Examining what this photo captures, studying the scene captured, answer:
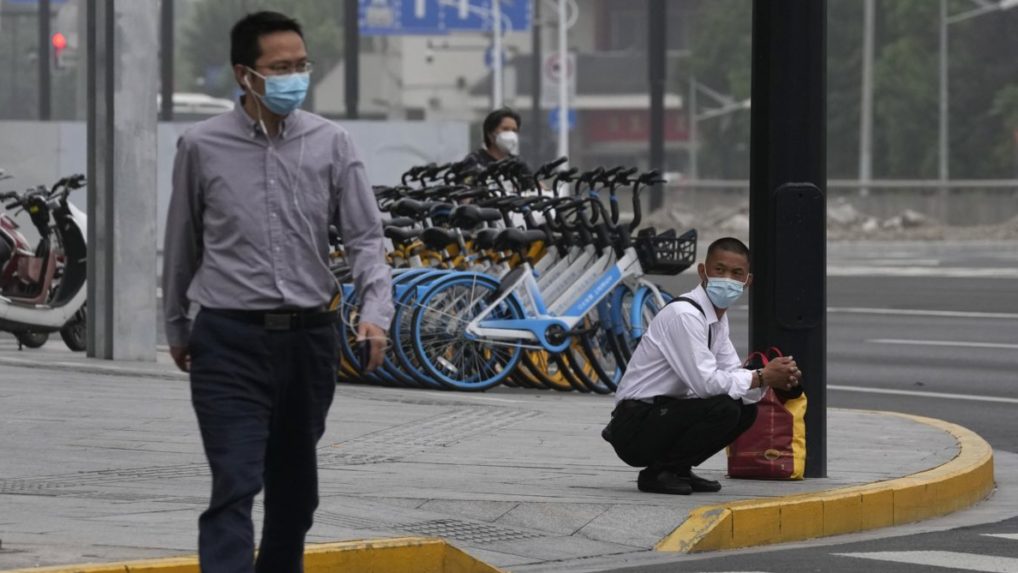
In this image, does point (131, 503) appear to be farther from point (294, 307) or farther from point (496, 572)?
point (294, 307)

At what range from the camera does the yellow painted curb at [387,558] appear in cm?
735

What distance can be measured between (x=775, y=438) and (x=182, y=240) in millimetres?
4128

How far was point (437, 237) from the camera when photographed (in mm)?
14391

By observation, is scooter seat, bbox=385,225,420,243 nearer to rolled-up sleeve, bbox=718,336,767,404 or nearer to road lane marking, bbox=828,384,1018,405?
road lane marking, bbox=828,384,1018,405

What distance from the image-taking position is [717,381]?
913cm

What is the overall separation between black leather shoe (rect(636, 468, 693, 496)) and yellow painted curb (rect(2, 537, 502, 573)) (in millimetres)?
1853

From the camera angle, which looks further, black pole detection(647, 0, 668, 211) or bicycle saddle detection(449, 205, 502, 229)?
black pole detection(647, 0, 668, 211)

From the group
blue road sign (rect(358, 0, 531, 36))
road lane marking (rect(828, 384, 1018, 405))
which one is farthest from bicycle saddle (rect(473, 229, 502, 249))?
blue road sign (rect(358, 0, 531, 36))

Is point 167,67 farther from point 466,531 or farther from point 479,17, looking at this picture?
point 466,531

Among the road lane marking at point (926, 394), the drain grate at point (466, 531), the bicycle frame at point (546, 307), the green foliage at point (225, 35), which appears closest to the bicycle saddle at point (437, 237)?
the bicycle frame at point (546, 307)

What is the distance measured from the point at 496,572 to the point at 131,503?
1681 millimetres

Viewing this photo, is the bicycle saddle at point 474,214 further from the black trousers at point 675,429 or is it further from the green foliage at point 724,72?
the green foliage at point 724,72

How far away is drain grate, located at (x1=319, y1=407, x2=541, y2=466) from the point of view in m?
10.6

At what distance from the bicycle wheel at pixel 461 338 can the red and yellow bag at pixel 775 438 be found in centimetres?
442
